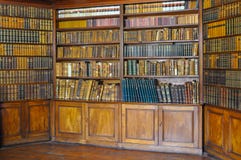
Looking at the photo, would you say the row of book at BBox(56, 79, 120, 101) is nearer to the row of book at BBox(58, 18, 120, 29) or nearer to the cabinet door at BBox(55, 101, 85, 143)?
the cabinet door at BBox(55, 101, 85, 143)

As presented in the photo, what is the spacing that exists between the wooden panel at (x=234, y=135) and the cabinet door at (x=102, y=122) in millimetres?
1833

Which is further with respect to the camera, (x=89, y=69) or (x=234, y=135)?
(x=89, y=69)

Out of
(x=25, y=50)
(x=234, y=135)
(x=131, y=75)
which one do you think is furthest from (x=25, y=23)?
(x=234, y=135)

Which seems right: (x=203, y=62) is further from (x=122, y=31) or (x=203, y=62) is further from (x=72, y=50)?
(x=72, y=50)

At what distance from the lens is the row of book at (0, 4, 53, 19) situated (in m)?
5.28

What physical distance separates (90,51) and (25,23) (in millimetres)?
1225

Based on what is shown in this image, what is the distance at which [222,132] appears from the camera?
4500 millimetres

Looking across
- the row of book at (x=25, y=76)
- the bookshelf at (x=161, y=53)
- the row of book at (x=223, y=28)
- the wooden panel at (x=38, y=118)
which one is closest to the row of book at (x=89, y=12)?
the bookshelf at (x=161, y=53)

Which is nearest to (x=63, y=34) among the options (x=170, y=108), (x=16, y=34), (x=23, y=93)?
(x=16, y=34)

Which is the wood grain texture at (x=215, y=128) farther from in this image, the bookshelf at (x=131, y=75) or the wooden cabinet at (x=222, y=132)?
the bookshelf at (x=131, y=75)

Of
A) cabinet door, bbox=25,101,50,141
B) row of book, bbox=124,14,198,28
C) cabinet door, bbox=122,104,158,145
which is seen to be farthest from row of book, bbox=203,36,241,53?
cabinet door, bbox=25,101,50,141

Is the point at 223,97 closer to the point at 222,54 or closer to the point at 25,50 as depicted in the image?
the point at 222,54

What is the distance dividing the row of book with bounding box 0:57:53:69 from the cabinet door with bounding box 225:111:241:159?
3.25 meters

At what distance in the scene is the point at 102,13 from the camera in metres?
5.49
